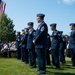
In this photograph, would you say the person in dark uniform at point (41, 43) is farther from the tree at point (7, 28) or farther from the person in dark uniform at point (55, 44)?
the tree at point (7, 28)

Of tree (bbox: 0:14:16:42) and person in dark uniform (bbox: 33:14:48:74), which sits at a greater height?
tree (bbox: 0:14:16:42)

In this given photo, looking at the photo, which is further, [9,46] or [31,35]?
[9,46]

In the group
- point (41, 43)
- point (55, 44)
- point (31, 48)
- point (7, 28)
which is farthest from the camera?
point (7, 28)

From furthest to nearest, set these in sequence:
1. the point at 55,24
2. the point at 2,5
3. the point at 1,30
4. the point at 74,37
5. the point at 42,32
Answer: the point at 1,30 → the point at 2,5 → the point at 74,37 → the point at 55,24 → the point at 42,32

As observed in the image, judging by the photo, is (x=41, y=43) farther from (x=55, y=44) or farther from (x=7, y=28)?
(x=7, y=28)

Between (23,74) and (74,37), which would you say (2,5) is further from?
(23,74)

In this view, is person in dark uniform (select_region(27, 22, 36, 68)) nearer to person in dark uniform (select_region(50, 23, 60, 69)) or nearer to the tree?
person in dark uniform (select_region(50, 23, 60, 69))

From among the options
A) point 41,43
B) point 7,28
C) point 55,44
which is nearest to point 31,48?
point 55,44

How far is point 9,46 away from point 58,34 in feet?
35.9

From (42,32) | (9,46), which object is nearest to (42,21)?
(42,32)

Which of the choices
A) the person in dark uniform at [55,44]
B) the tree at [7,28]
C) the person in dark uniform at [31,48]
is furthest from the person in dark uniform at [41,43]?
the tree at [7,28]

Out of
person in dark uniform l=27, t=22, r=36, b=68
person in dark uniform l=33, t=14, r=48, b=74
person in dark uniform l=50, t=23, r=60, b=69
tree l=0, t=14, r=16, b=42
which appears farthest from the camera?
A: tree l=0, t=14, r=16, b=42

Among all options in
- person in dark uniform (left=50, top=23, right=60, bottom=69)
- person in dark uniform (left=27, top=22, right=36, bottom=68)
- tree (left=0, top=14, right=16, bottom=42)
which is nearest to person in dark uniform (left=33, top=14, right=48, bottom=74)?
person in dark uniform (left=27, top=22, right=36, bottom=68)

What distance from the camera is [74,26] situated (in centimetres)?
1222
